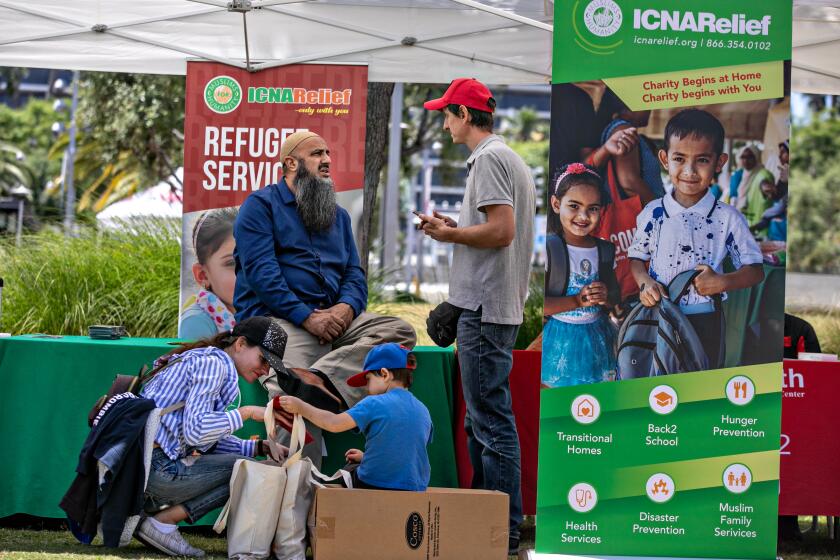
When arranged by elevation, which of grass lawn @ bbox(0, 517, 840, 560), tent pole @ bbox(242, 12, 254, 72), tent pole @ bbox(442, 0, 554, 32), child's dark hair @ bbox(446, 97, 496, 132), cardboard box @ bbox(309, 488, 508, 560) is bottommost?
grass lawn @ bbox(0, 517, 840, 560)

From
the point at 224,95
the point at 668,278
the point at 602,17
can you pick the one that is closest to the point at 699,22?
the point at 602,17

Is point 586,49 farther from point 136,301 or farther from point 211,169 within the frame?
point 136,301

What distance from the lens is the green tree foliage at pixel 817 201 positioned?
38938 millimetres

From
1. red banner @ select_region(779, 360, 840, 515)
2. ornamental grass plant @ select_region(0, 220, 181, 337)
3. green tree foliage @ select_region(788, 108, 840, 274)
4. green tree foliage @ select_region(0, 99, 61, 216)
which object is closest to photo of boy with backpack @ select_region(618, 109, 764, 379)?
red banner @ select_region(779, 360, 840, 515)

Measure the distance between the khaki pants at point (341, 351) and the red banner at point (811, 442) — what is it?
6.32 feet

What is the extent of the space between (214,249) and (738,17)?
153 inches

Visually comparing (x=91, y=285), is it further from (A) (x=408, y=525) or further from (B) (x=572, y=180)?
(B) (x=572, y=180)

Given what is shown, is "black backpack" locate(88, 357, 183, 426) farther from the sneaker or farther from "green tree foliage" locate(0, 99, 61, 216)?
"green tree foliage" locate(0, 99, 61, 216)

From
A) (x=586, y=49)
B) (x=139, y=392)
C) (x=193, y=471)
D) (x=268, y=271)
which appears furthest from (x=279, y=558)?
(x=586, y=49)

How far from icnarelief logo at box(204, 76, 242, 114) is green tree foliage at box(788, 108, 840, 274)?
114 ft

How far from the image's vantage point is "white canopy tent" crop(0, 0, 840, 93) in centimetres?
675

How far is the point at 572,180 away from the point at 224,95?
11.0 ft

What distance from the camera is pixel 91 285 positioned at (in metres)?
7.91

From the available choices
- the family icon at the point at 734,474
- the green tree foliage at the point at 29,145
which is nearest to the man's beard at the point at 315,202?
the family icon at the point at 734,474
